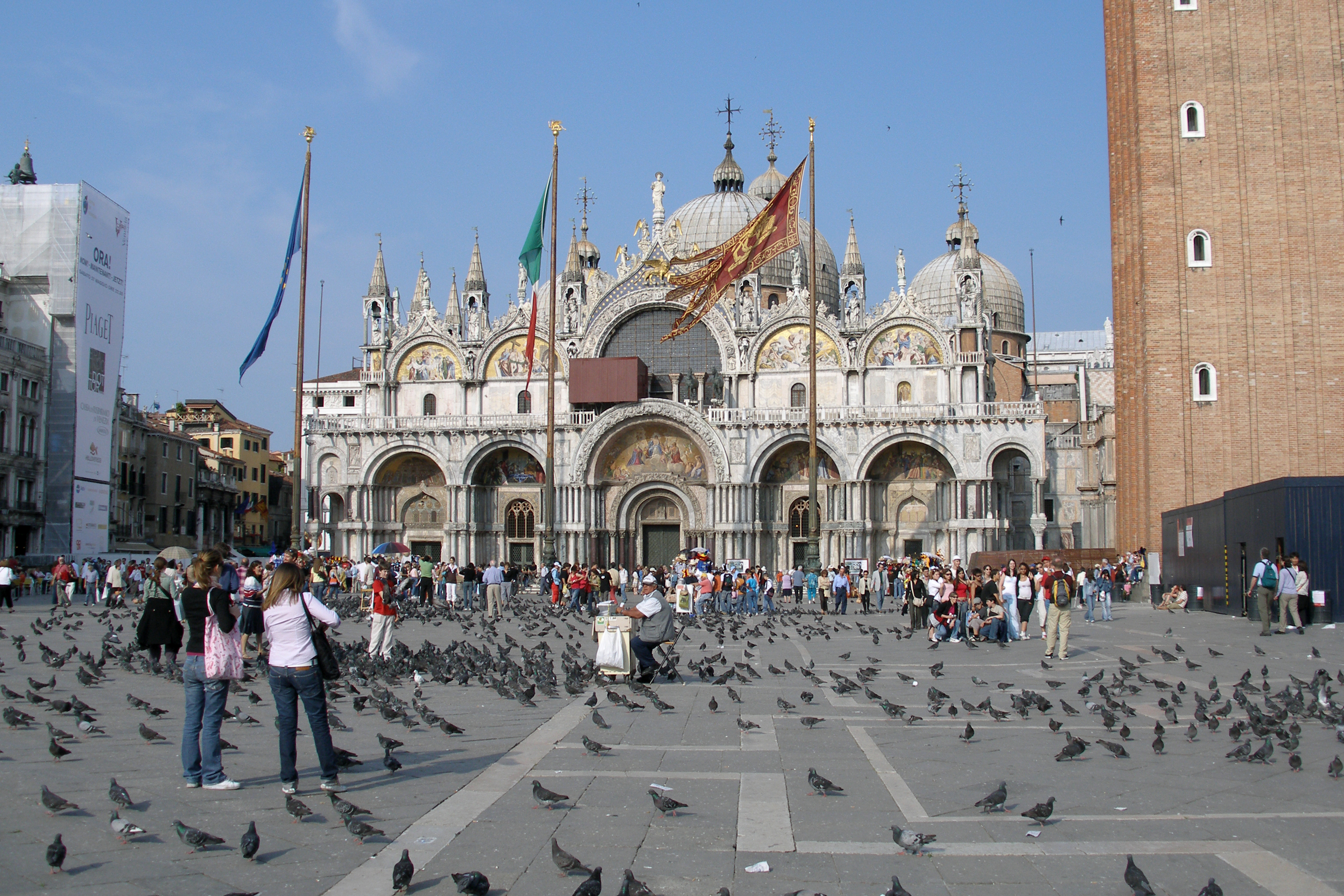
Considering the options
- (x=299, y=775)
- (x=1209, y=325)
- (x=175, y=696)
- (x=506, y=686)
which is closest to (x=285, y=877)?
(x=299, y=775)

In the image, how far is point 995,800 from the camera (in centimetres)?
713

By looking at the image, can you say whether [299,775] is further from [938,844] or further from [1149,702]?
[1149,702]

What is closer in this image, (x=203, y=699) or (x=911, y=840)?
(x=911, y=840)

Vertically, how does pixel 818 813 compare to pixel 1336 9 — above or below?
below

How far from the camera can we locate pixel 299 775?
329 inches

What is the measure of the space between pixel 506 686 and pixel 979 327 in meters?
36.5

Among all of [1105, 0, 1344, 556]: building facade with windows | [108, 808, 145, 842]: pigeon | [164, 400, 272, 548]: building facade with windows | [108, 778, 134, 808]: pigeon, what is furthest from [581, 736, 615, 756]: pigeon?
[164, 400, 272, 548]: building facade with windows

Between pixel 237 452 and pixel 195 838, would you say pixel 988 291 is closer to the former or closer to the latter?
pixel 237 452

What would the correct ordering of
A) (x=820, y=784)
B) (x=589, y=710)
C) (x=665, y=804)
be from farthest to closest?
(x=589, y=710)
(x=820, y=784)
(x=665, y=804)

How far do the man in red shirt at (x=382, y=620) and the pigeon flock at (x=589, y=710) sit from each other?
21cm

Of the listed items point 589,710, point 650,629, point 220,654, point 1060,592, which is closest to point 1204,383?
point 1060,592

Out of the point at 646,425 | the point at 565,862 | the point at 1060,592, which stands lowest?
the point at 565,862

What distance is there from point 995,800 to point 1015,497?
43.6m

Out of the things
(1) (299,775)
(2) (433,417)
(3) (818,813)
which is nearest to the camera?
(3) (818,813)
